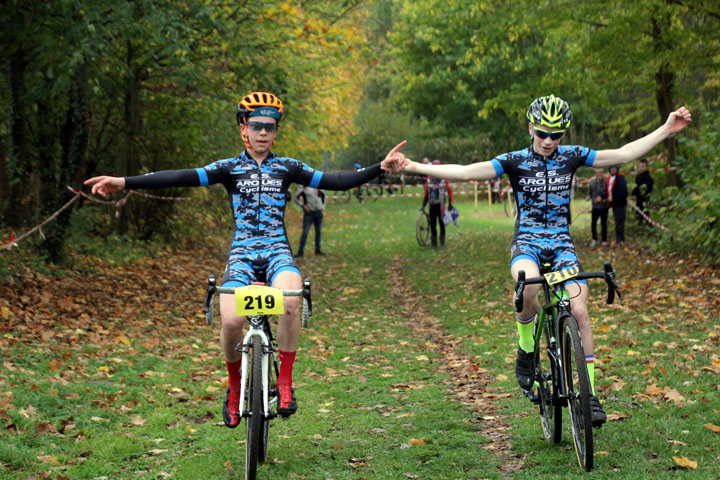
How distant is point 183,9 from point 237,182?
9.29m

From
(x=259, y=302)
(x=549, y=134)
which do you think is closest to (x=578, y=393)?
(x=549, y=134)

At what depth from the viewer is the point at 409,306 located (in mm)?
13906

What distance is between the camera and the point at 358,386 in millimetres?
8328

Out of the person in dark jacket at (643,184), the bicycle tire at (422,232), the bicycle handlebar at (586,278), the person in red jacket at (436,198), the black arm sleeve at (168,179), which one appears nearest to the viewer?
the bicycle handlebar at (586,278)

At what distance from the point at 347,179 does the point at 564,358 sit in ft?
6.63

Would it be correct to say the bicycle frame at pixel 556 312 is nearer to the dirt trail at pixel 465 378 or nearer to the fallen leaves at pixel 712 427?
the dirt trail at pixel 465 378

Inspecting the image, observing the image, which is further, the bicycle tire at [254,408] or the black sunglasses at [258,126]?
the black sunglasses at [258,126]

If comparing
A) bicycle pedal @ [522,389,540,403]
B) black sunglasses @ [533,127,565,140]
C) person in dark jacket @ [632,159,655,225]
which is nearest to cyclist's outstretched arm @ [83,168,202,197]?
black sunglasses @ [533,127,565,140]

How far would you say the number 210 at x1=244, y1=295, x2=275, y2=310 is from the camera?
5.21 metres

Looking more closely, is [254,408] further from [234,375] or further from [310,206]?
[310,206]

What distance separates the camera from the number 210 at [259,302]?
521 cm

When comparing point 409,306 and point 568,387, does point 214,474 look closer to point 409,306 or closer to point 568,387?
point 568,387

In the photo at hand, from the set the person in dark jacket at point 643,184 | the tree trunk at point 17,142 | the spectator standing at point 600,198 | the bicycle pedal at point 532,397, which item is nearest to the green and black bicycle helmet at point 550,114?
the bicycle pedal at point 532,397

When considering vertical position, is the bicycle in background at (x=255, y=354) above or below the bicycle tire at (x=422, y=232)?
below
